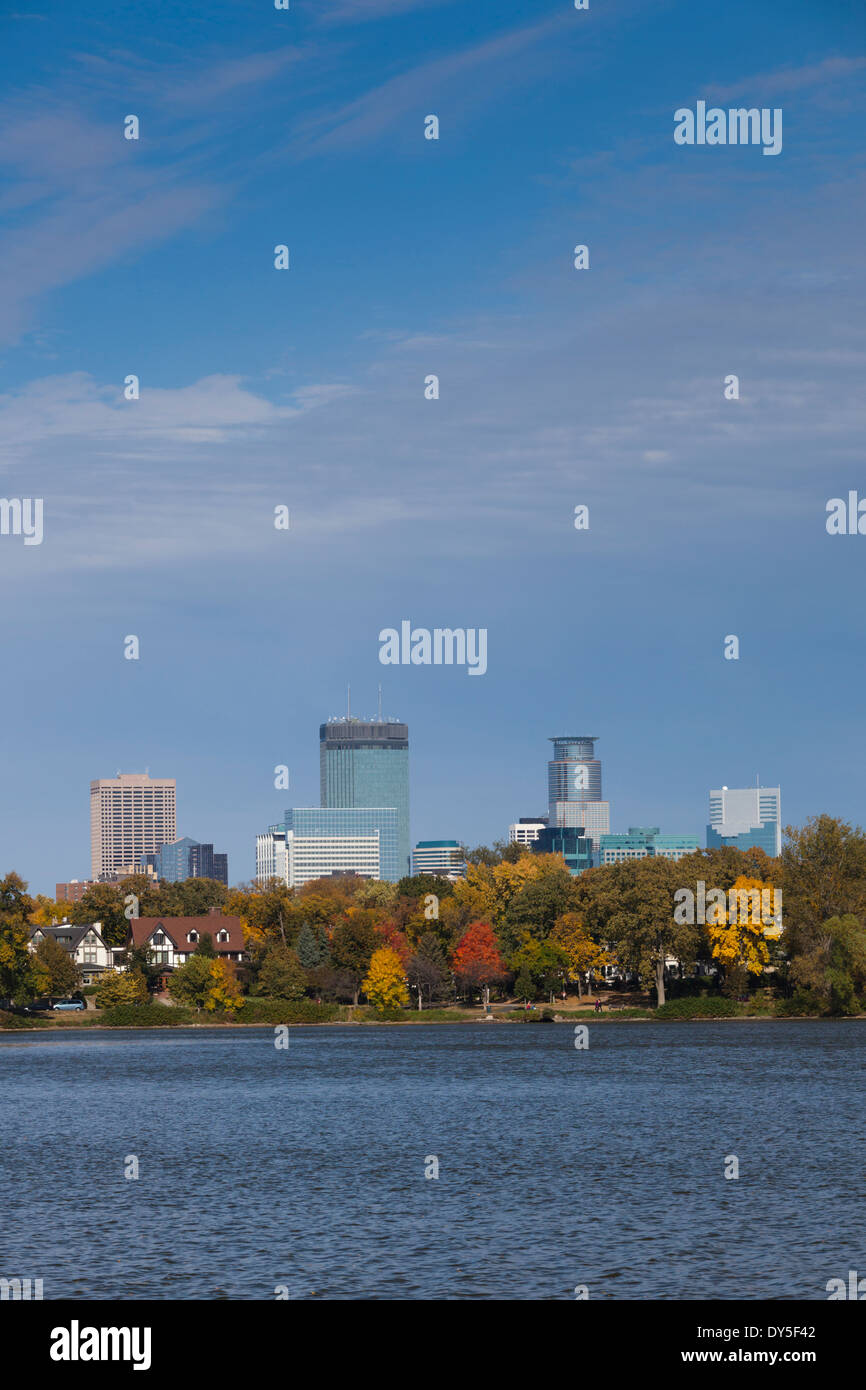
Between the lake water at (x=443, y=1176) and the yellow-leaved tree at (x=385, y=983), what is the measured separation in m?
41.3

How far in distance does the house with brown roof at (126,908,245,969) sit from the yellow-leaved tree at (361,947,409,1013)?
35292mm

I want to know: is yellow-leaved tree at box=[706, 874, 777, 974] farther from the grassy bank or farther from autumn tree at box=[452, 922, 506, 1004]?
autumn tree at box=[452, 922, 506, 1004]

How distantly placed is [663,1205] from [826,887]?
89849mm

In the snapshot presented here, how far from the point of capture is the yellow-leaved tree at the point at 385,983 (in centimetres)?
14300

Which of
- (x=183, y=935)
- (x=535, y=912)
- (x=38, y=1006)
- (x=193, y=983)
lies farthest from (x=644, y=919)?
(x=183, y=935)

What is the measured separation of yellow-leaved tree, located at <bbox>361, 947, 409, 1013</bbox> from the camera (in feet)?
469

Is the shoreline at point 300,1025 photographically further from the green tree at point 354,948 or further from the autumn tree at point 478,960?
the autumn tree at point 478,960

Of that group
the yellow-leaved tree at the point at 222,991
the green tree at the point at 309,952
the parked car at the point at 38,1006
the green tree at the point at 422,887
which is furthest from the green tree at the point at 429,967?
the parked car at the point at 38,1006

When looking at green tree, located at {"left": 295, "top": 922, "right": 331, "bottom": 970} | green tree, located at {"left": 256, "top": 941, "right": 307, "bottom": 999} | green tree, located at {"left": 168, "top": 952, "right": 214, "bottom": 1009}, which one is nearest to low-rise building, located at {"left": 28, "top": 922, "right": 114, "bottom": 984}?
green tree, located at {"left": 295, "top": 922, "right": 331, "bottom": 970}

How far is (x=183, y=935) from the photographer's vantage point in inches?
7185

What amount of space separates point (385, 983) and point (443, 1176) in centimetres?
9332

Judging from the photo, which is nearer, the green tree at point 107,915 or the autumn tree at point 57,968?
the autumn tree at point 57,968
